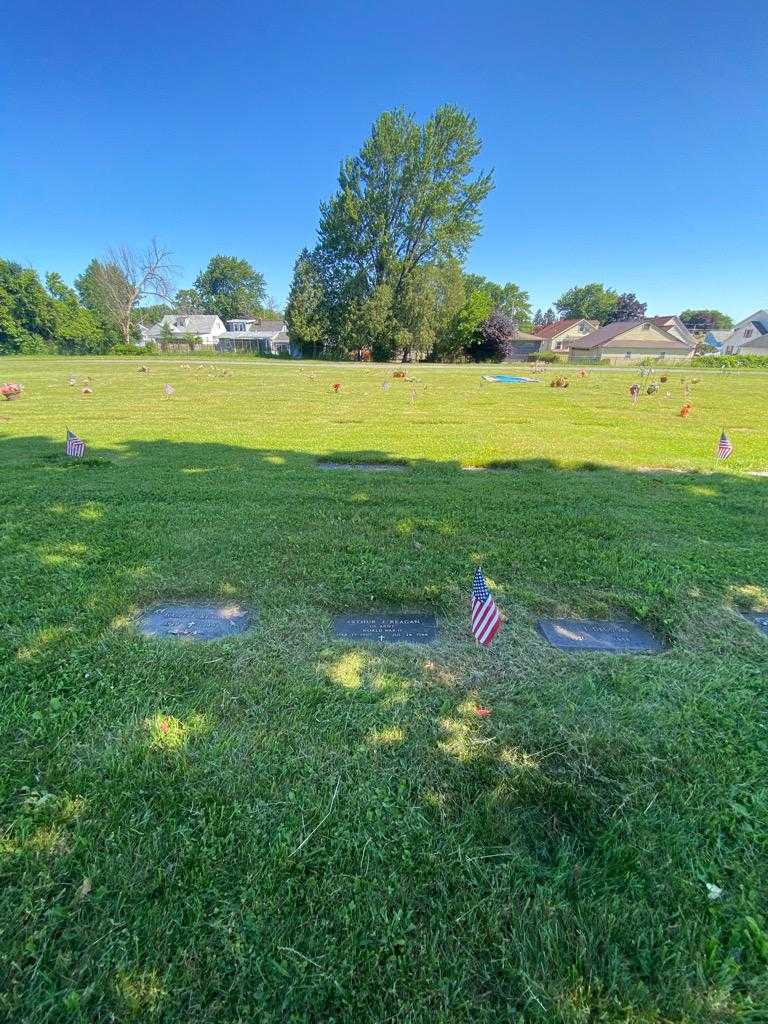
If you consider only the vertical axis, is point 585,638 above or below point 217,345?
below

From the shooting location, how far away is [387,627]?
2.64m

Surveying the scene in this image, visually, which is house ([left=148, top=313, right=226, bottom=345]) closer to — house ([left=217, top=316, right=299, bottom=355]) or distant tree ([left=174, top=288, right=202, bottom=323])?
house ([left=217, top=316, right=299, bottom=355])

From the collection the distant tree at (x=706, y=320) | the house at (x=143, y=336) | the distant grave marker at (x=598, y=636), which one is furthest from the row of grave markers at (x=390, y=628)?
the distant tree at (x=706, y=320)

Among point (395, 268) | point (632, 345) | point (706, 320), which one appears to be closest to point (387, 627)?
point (395, 268)

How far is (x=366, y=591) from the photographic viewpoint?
9.59 feet

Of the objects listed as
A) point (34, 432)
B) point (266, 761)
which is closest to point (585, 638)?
point (266, 761)

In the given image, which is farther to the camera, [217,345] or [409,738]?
[217,345]

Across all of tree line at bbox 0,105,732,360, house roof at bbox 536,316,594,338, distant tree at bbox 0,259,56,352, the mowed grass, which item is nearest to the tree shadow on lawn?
the mowed grass

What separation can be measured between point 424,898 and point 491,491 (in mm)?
3856

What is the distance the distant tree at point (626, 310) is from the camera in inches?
3221

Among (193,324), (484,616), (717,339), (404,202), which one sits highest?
(404,202)

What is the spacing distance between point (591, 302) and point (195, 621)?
102m

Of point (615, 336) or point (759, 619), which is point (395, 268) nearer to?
point (615, 336)

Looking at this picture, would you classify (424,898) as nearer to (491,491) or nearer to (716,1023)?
(716,1023)
